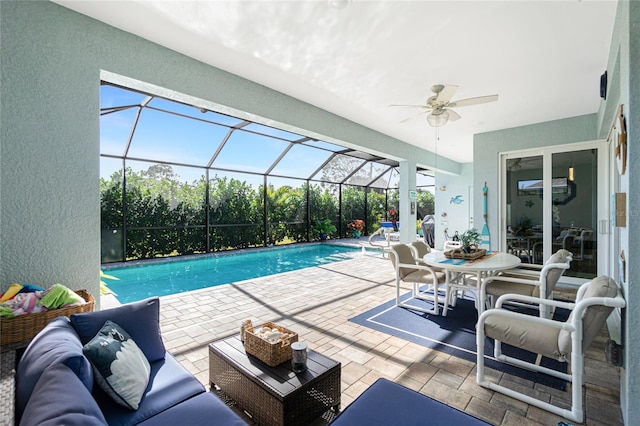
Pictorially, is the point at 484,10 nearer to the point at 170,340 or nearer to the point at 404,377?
the point at 404,377

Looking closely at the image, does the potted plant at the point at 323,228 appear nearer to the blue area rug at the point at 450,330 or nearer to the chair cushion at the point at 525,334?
the blue area rug at the point at 450,330

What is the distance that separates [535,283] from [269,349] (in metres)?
2.89

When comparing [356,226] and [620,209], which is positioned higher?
[620,209]

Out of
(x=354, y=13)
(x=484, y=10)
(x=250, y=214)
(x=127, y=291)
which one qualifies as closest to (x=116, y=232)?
(x=127, y=291)

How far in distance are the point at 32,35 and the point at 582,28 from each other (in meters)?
4.70

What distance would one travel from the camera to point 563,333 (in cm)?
206

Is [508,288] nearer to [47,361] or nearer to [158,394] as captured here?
[158,394]

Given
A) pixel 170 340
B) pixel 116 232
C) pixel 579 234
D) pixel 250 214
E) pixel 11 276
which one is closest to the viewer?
pixel 11 276

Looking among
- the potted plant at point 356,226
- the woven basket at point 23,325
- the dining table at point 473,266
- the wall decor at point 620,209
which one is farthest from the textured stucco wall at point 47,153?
the potted plant at point 356,226

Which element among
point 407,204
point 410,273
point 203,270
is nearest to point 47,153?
point 410,273

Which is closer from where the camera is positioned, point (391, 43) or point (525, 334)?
point (525, 334)

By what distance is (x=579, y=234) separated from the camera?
535 centimetres

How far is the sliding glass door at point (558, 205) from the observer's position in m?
5.19

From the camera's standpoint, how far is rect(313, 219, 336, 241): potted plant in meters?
12.0
